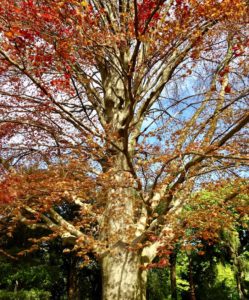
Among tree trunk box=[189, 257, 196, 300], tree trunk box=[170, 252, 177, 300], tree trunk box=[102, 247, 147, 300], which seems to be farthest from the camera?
tree trunk box=[170, 252, 177, 300]

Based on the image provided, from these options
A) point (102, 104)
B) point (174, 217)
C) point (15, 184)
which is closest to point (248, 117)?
point (174, 217)

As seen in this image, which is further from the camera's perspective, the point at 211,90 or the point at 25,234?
the point at 25,234

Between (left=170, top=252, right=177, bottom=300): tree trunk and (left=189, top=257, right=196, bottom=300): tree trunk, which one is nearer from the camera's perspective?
(left=189, top=257, right=196, bottom=300): tree trunk

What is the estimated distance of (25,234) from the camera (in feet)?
41.0

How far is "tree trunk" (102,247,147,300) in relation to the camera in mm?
4836

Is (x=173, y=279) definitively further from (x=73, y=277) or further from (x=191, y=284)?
(x=73, y=277)

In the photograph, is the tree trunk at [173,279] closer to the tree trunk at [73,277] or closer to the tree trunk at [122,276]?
the tree trunk at [73,277]

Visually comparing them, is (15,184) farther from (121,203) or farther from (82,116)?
(82,116)

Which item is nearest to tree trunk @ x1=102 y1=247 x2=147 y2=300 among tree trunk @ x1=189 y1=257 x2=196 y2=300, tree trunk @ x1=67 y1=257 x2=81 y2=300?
tree trunk @ x1=67 y1=257 x2=81 y2=300

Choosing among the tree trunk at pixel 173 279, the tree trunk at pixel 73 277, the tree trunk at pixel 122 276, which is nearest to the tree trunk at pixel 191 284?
the tree trunk at pixel 173 279

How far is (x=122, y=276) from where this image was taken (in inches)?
194

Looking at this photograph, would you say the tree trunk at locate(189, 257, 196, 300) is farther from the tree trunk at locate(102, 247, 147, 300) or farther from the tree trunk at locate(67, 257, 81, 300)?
the tree trunk at locate(102, 247, 147, 300)

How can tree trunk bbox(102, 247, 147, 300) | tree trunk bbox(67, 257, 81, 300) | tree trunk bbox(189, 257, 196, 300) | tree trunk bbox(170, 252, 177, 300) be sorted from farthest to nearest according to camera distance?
tree trunk bbox(170, 252, 177, 300) < tree trunk bbox(189, 257, 196, 300) < tree trunk bbox(67, 257, 81, 300) < tree trunk bbox(102, 247, 147, 300)

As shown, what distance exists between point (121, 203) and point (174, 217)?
0.95 meters
